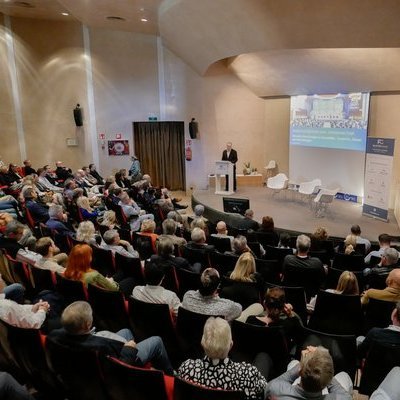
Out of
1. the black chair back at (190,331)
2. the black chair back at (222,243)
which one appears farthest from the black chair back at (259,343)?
the black chair back at (222,243)

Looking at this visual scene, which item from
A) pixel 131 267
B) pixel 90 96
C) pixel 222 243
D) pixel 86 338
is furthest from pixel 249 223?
pixel 90 96

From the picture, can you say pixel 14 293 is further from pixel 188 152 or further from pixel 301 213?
pixel 188 152

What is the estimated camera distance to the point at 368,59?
8.23m

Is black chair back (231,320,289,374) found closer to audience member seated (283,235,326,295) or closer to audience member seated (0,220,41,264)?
audience member seated (283,235,326,295)

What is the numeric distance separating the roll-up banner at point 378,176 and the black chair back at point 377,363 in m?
6.00

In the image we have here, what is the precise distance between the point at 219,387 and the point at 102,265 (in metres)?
2.76

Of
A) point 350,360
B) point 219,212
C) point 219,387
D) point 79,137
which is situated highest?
point 79,137

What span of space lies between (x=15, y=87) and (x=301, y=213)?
868 cm

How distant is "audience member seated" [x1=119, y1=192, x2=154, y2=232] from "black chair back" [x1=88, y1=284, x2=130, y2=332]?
11.4 ft

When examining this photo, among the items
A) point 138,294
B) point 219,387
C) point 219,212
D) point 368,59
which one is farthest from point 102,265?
point 368,59

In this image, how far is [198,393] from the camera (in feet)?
6.39

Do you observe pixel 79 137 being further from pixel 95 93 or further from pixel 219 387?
pixel 219 387

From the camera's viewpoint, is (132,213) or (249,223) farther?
(132,213)

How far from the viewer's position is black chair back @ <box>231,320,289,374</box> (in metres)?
2.52
